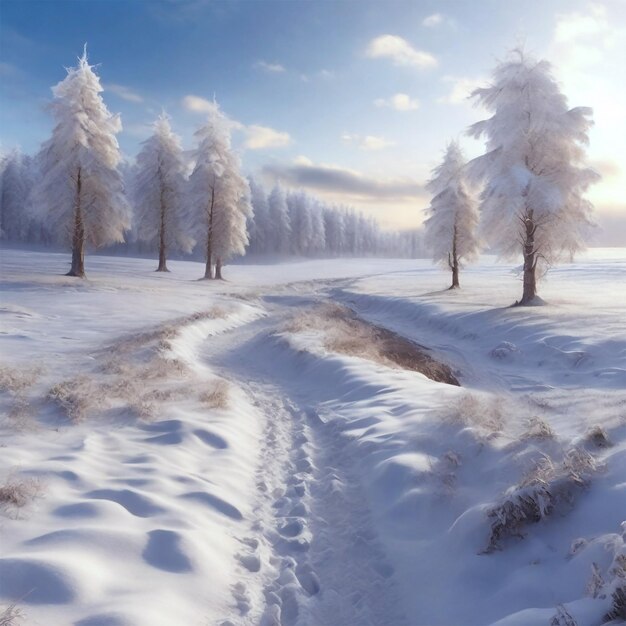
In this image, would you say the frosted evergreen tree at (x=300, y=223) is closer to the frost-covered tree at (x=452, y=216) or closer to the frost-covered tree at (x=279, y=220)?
the frost-covered tree at (x=279, y=220)

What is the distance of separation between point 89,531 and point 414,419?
500cm

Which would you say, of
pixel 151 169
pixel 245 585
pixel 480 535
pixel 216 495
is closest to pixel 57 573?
pixel 245 585

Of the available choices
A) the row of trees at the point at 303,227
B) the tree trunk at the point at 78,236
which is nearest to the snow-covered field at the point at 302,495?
the tree trunk at the point at 78,236

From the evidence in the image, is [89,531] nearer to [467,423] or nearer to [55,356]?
[467,423]

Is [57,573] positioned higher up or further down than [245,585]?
higher up

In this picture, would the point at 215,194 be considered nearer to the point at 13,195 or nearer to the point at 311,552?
the point at 311,552

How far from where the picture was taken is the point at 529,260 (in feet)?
70.7

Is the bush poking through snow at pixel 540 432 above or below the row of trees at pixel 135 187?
below

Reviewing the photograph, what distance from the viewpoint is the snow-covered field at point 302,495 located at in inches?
141

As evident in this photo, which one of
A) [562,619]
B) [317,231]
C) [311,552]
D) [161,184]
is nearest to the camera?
[562,619]

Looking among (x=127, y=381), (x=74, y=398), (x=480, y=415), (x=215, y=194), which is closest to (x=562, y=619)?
(x=480, y=415)

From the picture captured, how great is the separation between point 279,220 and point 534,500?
271ft

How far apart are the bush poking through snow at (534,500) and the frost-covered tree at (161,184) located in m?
38.5

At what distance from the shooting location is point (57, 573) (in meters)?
3.39
